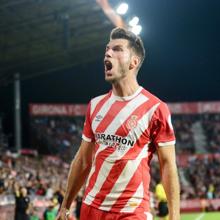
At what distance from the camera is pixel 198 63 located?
179ft

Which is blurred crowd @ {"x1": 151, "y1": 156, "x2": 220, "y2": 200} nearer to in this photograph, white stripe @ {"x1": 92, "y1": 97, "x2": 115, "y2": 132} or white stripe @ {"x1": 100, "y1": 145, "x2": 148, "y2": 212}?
white stripe @ {"x1": 92, "y1": 97, "x2": 115, "y2": 132}

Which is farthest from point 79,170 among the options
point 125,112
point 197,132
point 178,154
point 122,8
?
point 197,132

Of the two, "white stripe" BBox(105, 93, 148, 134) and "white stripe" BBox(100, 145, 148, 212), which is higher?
"white stripe" BBox(105, 93, 148, 134)

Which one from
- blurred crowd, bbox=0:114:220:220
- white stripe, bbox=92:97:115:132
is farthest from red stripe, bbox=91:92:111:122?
blurred crowd, bbox=0:114:220:220

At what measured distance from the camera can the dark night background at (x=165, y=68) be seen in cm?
4272

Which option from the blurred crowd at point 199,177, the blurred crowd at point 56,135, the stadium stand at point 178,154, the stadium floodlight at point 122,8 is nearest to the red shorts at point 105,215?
the stadium stand at point 178,154

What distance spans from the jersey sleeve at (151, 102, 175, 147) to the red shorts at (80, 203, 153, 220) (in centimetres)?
51

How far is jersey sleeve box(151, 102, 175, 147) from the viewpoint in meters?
4.55

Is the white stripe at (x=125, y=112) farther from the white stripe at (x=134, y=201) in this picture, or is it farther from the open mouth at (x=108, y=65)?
the white stripe at (x=134, y=201)

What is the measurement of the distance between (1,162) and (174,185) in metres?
24.1

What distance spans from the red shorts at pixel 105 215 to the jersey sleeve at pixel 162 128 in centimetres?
51

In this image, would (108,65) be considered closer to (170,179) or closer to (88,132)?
(88,132)

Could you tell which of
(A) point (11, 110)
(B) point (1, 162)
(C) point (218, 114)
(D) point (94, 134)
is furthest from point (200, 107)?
(D) point (94, 134)

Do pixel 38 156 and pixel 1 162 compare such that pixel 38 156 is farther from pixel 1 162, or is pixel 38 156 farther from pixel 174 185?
pixel 174 185
